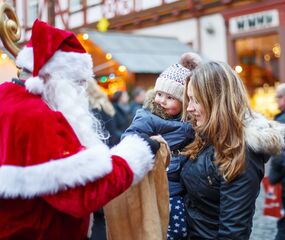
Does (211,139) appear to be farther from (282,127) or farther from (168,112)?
(168,112)

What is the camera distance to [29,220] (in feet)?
7.25

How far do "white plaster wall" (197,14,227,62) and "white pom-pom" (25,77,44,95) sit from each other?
37.3 ft

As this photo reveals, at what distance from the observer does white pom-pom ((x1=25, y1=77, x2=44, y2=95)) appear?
2262mm

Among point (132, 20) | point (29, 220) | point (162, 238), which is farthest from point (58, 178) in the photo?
point (132, 20)

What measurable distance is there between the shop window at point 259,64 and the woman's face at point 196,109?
10.3 meters

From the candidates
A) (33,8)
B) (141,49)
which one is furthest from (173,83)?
(33,8)

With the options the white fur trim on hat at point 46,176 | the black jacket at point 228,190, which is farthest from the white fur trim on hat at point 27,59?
the black jacket at point 228,190

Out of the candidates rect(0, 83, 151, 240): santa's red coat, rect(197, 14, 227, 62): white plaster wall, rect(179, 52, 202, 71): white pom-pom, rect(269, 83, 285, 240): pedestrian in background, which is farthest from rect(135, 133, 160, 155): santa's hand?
rect(197, 14, 227, 62): white plaster wall

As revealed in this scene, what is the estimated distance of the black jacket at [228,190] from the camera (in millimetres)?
2332

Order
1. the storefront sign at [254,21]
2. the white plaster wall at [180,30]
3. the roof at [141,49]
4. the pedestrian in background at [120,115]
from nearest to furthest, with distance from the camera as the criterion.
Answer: the pedestrian in background at [120,115], the storefront sign at [254,21], the roof at [141,49], the white plaster wall at [180,30]

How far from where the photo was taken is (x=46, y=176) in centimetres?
211

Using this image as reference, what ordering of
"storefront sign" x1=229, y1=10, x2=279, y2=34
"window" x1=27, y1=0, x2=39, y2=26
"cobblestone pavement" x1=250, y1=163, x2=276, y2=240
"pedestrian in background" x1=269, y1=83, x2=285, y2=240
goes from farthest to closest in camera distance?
"window" x1=27, y1=0, x2=39, y2=26 → "storefront sign" x1=229, y1=10, x2=279, y2=34 → "cobblestone pavement" x1=250, y1=163, x2=276, y2=240 → "pedestrian in background" x1=269, y1=83, x2=285, y2=240

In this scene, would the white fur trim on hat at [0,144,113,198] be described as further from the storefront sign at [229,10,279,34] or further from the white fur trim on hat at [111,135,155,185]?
the storefront sign at [229,10,279,34]

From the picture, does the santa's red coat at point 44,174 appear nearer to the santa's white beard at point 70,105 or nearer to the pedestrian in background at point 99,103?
the santa's white beard at point 70,105
